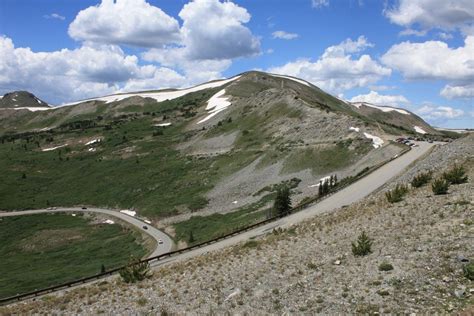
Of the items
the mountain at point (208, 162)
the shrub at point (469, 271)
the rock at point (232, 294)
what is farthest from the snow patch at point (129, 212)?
the shrub at point (469, 271)

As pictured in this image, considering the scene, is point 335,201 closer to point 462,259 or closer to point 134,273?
point 134,273

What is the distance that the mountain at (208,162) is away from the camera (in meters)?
Result: 77.0

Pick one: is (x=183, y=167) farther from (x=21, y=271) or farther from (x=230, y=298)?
(x=230, y=298)

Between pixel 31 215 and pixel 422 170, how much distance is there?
92105 mm

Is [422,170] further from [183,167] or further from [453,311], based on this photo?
[183,167]

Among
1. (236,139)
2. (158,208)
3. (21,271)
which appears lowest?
(21,271)

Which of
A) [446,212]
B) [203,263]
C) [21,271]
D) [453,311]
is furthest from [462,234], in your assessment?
[21,271]

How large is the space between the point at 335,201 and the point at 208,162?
66350 mm

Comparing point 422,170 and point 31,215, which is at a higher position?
point 422,170

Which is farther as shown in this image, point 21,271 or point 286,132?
point 286,132

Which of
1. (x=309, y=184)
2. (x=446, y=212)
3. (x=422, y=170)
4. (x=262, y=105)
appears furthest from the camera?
(x=262, y=105)

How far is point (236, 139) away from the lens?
401 ft

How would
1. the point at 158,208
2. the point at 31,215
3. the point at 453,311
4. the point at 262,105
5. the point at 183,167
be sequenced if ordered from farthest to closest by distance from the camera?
the point at 262,105 → the point at 183,167 → the point at 31,215 → the point at 158,208 → the point at 453,311

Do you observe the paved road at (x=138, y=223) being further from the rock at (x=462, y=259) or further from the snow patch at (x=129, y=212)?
the rock at (x=462, y=259)
